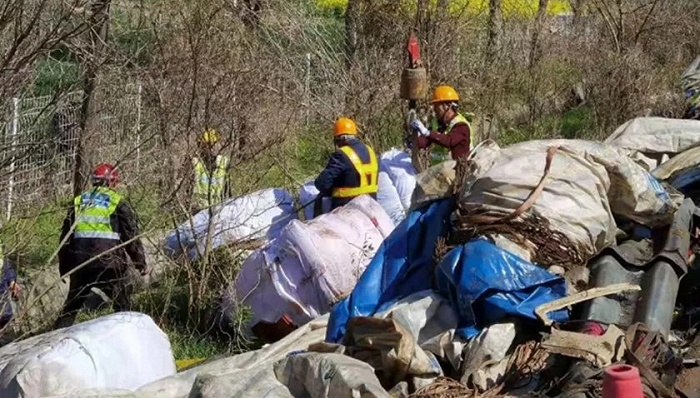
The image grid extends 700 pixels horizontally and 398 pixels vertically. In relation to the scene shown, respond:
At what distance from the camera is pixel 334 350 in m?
5.11

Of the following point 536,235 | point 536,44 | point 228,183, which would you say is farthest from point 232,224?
point 536,44

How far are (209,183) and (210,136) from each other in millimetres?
337

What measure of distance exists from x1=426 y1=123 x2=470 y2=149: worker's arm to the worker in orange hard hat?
0.55 metres

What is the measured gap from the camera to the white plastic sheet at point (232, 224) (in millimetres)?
7605

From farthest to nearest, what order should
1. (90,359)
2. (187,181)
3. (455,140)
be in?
(455,140) → (187,181) → (90,359)

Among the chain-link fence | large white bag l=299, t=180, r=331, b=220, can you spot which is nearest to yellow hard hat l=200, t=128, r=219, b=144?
the chain-link fence

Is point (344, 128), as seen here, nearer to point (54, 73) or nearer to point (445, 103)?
point (445, 103)

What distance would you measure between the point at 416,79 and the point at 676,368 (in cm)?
535

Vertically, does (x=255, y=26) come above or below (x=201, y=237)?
above

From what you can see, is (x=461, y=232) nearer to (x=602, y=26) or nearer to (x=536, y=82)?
(x=536, y=82)

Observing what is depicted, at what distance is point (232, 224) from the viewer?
785cm

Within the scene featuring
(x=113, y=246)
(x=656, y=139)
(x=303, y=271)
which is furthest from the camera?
(x=656, y=139)

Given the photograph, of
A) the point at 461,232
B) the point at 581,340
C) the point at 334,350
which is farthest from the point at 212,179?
the point at 581,340

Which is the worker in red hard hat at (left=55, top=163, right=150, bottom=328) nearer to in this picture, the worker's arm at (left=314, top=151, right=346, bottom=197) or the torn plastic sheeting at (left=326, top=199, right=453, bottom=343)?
the worker's arm at (left=314, top=151, right=346, bottom=197)
